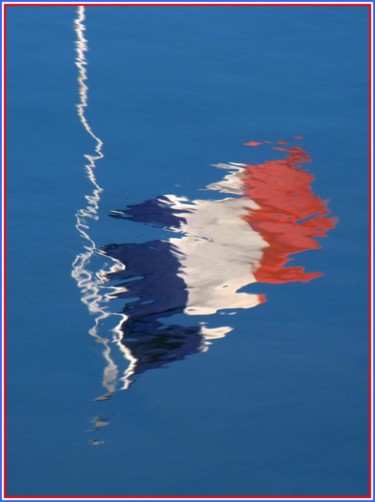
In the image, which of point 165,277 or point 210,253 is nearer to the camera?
point 165,277

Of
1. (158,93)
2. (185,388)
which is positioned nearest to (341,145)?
(158,93)

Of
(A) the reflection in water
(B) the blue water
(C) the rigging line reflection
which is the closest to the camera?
(B) the blue water

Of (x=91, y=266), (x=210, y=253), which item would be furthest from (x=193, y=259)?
(x=91, y=266)

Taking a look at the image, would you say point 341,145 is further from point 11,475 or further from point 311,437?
point 11,475

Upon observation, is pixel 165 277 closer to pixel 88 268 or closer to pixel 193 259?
pixel 193 259

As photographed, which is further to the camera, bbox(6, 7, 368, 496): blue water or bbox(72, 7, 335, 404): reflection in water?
bbox(72, 7, 335, 404): reflection in water

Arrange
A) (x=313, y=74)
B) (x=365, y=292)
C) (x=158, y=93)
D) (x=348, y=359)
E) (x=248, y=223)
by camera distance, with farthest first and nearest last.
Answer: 1. (x=313, y=74)
2. (x=158, y=93)
3. (x=248, y=223)
4. (x=365, y=292)
5. (x=348, y=359)
